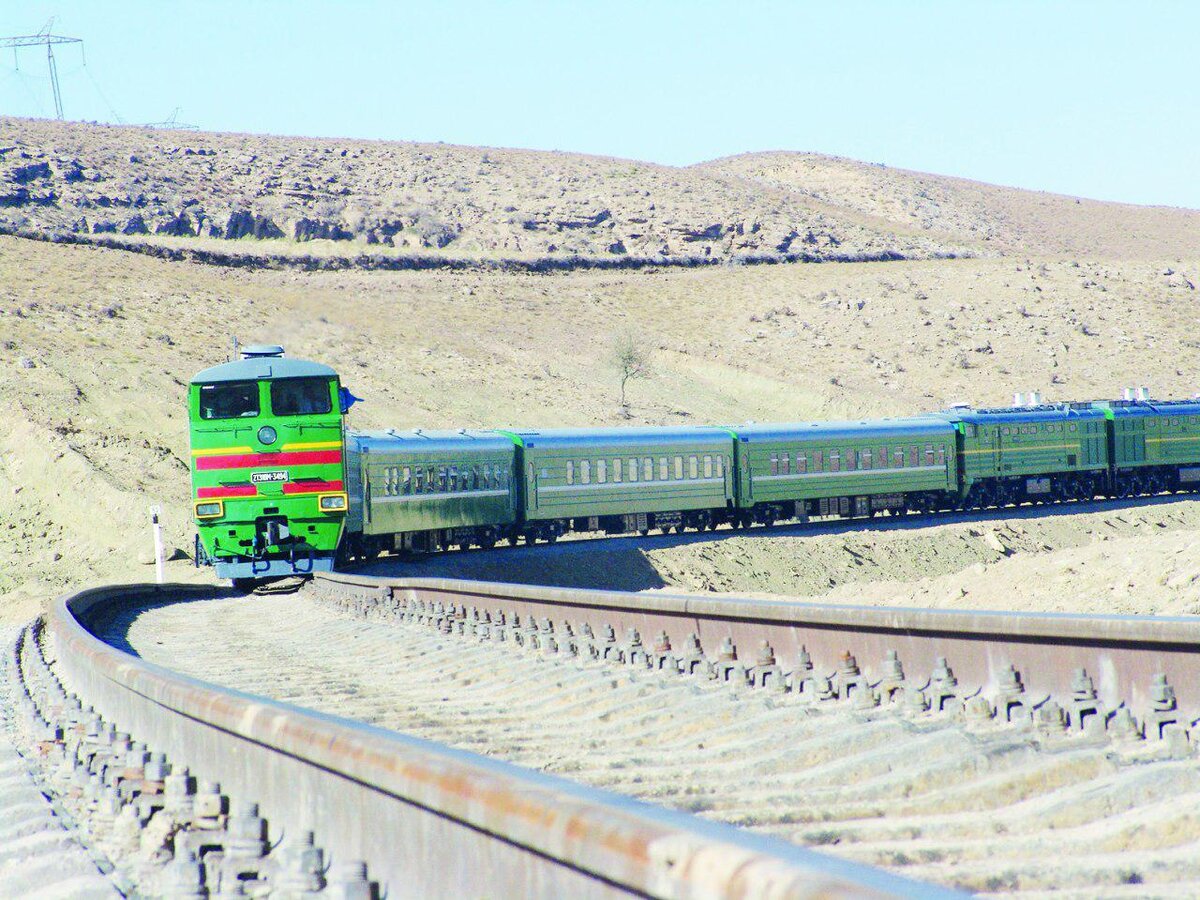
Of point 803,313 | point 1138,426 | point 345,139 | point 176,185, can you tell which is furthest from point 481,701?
point 345,139

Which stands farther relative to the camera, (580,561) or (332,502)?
(580,561)

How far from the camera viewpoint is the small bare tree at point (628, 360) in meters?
79.9

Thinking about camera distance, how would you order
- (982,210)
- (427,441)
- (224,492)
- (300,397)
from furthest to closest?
(982,210), (427,441), (300,397), (224,492)

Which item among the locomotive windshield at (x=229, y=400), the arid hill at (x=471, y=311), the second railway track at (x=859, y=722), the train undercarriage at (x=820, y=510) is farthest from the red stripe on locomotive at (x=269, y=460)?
the second railway track at (x=859, y=722)

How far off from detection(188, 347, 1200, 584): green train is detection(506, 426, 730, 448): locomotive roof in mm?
64

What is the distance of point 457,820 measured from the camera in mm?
4363

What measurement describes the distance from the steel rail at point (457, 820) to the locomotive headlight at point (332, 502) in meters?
17.8

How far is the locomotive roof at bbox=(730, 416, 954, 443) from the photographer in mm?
43719

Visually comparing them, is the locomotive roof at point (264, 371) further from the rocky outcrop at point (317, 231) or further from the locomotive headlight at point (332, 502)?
the rocky outcrop at point (317, 231)

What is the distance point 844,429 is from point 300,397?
23.0 metres

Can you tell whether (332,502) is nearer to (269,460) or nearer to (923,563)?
(269,460)

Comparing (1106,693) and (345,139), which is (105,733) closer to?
(1106,693)

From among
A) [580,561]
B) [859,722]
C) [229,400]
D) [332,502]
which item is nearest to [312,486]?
[332,502]

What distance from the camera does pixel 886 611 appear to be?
1014cm
